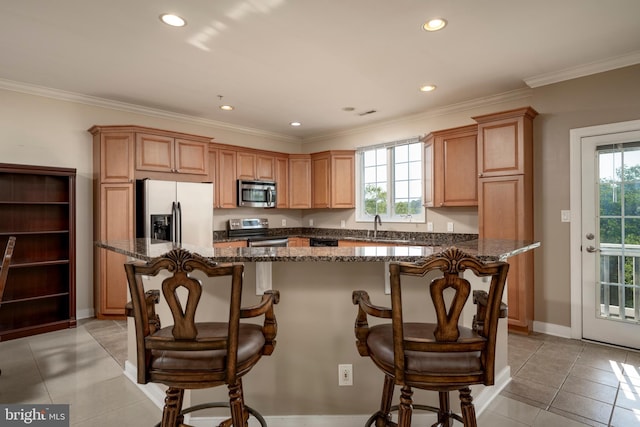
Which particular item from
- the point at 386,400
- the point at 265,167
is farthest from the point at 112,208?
the point at 386,400

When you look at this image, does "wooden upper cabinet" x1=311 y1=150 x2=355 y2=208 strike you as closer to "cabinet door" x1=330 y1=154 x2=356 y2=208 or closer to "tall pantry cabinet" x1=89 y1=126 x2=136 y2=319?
"cabinet door" x1=330 y1=154 x2=356 y2=208

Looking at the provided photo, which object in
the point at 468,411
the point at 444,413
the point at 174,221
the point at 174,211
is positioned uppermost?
the point at 174,211

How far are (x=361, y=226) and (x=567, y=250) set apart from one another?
9.39ft

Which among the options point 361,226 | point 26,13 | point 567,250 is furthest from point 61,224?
point 567,250

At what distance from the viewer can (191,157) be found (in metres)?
4.68

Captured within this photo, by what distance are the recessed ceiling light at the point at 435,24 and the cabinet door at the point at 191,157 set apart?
3.31m

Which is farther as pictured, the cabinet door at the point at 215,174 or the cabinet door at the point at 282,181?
the cabinet door at the point at 282,181

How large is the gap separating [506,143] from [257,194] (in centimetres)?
358

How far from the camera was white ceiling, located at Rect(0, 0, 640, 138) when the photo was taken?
2410 mm

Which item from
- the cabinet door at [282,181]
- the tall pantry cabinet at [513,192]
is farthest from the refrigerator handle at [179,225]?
the tall pantry cabinet at [513,192]

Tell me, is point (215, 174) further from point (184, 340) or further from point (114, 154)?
point (184, 340)

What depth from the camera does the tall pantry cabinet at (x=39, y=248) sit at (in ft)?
11.8

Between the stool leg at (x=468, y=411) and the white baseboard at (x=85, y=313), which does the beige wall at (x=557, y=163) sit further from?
the white baseboard at (x=85, y=313)

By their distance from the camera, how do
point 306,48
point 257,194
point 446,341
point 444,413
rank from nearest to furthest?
point 446,341
point 444,413
point 306,48
point 257,194
